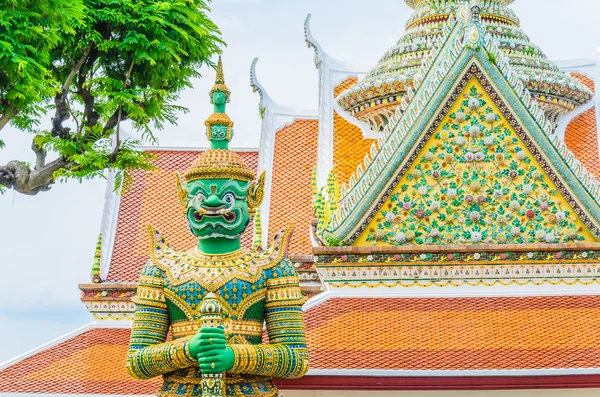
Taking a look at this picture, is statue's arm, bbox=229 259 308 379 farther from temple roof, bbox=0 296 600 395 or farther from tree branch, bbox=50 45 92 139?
tree branch, bbox=50 45 92 139

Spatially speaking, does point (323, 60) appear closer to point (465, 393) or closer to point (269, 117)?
point (269, 117)

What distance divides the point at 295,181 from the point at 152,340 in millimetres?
5955

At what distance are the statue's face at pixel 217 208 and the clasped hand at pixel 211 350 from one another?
89 cm

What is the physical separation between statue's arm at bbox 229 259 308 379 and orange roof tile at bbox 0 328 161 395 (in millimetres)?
2156

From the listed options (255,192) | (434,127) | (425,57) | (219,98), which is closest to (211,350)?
(255,192)

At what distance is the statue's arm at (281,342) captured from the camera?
268 inches

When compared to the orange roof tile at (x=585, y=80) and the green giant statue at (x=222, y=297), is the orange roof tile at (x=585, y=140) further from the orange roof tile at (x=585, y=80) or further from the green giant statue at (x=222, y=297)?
the green giant statue at (x=222, y=297)

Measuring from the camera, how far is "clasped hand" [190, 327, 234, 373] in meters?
6.57

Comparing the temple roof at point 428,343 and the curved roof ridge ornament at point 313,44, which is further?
the curved roof ridge ornament at point 313,44

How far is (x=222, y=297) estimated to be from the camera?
23.3ft

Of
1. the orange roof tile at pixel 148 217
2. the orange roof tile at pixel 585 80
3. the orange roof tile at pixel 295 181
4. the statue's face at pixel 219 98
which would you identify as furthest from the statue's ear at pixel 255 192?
the orange roof tile at pixel 585 80

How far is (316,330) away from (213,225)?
5.90 ft

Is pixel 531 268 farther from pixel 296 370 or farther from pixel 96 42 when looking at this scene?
pixel 96 42

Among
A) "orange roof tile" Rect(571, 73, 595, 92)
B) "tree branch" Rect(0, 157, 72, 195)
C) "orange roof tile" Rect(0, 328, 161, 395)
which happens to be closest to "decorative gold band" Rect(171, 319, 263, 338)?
"orange roof tile" Rect(0, 328, 161, 395)
